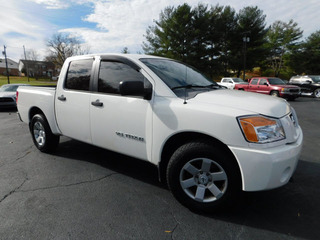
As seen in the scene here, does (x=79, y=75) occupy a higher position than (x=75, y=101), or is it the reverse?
(x=79, y=75)

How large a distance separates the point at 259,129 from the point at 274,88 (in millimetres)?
14193


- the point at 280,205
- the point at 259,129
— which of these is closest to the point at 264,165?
the point at 259,129

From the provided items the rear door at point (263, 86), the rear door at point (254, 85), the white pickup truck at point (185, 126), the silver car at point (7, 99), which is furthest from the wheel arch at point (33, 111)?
the rear door at point (254, 85)

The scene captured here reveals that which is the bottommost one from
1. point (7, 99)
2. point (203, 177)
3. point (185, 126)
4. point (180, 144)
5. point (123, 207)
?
point (123, 207)

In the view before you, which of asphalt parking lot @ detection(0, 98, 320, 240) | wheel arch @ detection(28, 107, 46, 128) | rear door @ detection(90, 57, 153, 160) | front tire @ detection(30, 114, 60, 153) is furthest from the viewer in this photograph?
wheel arch @ detection(28, 107, 46, 128)

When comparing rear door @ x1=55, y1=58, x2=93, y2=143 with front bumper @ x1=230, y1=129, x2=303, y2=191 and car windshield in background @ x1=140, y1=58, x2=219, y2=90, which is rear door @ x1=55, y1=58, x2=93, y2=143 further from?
front bumper @ x1=230, y1=129, x2=303, y2=191

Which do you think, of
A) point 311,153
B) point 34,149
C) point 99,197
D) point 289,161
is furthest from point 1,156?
point 311,153

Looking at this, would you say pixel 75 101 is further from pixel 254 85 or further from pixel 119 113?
pixel 254 85

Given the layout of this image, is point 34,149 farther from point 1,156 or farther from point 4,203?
point 4,203

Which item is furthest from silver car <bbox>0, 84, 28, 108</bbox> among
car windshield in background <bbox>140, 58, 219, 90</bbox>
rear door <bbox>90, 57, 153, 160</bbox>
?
car windshield in background <bbox>140, 58, 219, 90</bbox>

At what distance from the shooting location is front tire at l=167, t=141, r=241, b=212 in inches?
82.1

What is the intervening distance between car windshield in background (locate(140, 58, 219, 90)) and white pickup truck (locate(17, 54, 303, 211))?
18mm

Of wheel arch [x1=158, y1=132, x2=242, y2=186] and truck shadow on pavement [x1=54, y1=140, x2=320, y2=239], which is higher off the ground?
wheel arch [x1=158, y1=132, x2=242, y2=186]

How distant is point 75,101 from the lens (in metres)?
3.28
